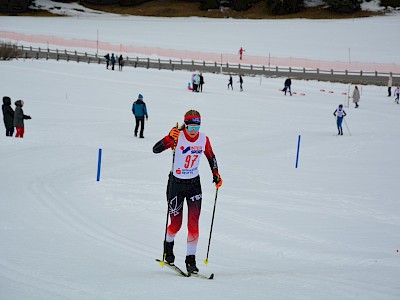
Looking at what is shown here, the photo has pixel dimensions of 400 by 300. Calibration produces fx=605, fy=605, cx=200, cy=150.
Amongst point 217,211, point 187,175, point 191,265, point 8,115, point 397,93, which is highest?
point 397,93

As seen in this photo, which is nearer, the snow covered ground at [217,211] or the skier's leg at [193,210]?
the snow covered ground at [217,211]

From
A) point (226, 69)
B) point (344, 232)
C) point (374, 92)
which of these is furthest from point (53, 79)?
point (344, 232)

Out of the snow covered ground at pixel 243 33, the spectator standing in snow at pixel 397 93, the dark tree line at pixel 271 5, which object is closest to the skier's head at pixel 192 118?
the spectator standing in snow at pixel 397 93

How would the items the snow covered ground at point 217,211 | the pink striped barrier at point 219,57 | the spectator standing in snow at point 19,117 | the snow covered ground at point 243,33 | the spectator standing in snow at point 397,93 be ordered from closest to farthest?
1. the snow covered ground at point 217,211
2. the spectator standing in snow at point 19,117
3. the spectator standing in snow at point 397,93
4. the pink striped barrier at point 219,57
5. the snow covered ground at point 243,33

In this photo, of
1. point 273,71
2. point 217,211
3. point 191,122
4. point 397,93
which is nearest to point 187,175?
point 191,122

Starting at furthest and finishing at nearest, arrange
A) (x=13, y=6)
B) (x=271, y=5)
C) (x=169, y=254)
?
1. (x=13, y=6)
2. (x=271, y=5)
3. (x=169, y=254)

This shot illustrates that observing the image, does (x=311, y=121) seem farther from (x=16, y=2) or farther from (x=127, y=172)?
(x=16, y=2)

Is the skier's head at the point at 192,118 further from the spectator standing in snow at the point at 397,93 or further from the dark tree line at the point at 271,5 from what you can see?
the dark tree line at the point at 271,5

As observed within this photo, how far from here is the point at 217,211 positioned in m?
12.0

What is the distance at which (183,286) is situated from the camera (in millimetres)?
6824

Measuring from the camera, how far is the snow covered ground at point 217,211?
7070 mm

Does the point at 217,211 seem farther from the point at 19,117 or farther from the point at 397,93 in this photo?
the point at 397,93

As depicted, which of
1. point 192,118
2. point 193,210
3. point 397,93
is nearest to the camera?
point 192,118

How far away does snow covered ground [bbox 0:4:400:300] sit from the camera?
278 inches
